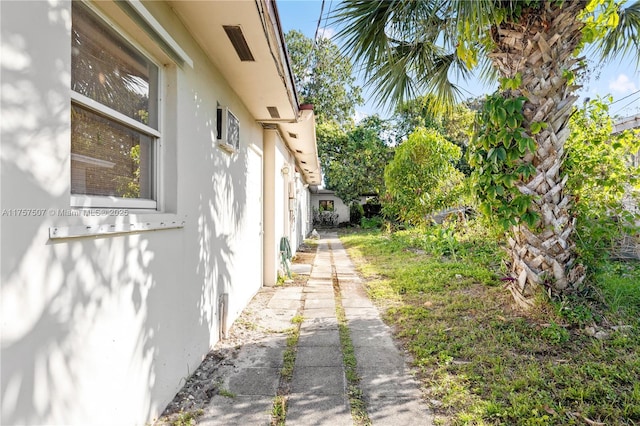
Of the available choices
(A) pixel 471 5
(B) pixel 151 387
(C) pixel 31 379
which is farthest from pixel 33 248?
(A) pixel 471 5

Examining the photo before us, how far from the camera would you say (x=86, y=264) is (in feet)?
5.78

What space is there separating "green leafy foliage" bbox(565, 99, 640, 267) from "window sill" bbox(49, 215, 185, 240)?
4.36 meters

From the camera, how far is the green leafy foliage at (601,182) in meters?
3.85

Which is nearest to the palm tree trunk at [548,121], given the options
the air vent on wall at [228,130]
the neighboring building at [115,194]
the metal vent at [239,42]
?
the neighboring building at [115,194]

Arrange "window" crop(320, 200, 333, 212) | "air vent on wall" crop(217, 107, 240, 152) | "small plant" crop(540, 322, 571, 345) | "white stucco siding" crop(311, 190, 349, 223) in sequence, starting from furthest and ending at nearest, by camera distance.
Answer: "window" crop(320, 200, 333, 212), "white stucco siding" crop(311, 190, 349, 223), "air vent on wall" crop(217, 107, 240, 152), "small plant" crop(540, 322, 571, 345)

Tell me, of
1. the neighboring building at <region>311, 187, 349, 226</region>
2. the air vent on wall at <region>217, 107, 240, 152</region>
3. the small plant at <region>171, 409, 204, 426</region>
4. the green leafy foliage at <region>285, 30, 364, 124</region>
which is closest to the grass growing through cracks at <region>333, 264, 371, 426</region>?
the small plant at <region>171, 409, 204, 426</region>

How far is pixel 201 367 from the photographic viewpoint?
3336 millimetres

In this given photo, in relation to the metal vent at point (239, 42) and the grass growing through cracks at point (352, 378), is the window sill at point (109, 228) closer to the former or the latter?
the metal vent at point (239, 42)

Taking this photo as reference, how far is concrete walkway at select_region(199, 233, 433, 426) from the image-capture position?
2.59m

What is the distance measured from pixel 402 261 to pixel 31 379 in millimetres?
8237

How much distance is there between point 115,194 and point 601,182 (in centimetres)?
485

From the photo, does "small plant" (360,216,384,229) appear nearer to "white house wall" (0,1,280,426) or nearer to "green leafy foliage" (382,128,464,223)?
"green leafy foliage" (382,128,464,223)

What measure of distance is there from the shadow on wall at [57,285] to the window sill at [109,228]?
0.03 metres

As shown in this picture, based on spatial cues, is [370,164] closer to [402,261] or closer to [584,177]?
[402,261]
